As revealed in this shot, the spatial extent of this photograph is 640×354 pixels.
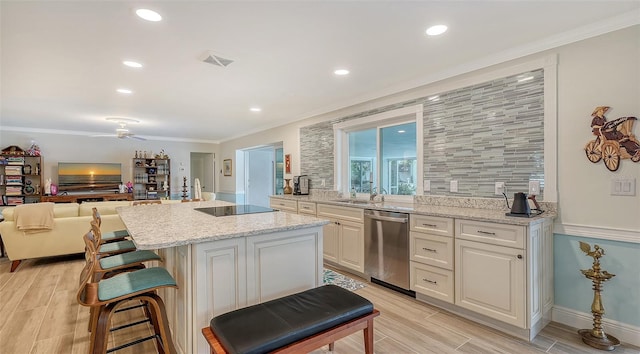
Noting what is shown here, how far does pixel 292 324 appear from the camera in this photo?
1363 mm

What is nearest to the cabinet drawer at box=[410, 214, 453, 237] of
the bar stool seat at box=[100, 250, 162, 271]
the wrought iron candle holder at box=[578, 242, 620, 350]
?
the wrought iron candle holder at box=[578, 242, 620, 350]

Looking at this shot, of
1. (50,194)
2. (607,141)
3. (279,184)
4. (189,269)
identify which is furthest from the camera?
(50,194)

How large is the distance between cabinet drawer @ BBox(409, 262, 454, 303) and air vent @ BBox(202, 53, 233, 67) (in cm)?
266

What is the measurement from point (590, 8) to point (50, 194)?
9659 mm

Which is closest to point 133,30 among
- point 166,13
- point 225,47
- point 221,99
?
point 166,13

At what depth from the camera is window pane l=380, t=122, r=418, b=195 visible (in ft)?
12.0

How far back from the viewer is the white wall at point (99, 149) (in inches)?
276

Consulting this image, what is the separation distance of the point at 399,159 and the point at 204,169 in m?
7.73

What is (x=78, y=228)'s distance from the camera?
13.9 ft

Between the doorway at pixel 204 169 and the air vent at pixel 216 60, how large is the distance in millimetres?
6858

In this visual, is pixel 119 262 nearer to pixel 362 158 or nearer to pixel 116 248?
pixel 116 248

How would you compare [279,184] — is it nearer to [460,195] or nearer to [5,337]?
[460,195]

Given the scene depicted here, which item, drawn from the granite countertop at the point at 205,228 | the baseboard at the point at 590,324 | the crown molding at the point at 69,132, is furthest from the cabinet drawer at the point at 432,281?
the crown molding at the point at 69,132

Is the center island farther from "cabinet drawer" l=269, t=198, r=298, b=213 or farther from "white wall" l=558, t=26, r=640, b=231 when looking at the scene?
"cabinet drawer" l=269, t=198, r=298, b=213
